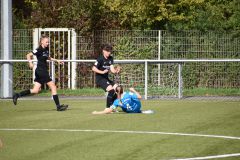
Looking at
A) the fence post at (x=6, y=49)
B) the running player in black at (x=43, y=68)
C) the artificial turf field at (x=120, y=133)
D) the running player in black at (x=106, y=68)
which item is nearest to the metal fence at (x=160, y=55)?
the fence post at (x=6, y=49)

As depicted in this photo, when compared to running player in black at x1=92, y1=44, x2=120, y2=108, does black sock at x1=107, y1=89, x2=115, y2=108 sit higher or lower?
lower

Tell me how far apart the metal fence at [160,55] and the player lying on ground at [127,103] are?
25.4ft

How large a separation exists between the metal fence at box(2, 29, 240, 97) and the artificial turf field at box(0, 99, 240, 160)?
6.01m

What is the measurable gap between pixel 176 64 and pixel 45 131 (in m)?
13.0

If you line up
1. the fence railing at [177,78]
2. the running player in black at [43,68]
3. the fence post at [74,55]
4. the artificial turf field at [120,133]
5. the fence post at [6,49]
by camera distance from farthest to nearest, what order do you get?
1. the fence post at [74,55]
2. the fence railing at [177,78]
3. the fence post at [6,49]
4. the running player in black at [43,68]
5. the artificial turf field at [120,133]

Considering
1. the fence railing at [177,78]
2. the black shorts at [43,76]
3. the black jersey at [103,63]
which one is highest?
the black jersey at [103,63]

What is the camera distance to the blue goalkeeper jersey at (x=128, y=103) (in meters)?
19.8

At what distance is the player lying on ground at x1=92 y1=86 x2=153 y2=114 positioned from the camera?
19.9m

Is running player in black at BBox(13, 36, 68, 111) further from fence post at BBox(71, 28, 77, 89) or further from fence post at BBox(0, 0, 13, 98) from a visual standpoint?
fence post at BBox(71, 28, 77, 89)

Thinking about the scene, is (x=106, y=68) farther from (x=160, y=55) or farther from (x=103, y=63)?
(x=160, y=55)

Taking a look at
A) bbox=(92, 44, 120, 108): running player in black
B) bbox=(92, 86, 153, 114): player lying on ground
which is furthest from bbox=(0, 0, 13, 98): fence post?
bbox=(92, 86, 153, 114): player lying on ground

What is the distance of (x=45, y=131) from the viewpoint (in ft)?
51.7

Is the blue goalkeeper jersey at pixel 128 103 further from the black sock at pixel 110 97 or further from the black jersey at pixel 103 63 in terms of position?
the black jersey at pixel 103 63

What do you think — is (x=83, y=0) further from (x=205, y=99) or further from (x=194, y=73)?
(x=205, y=99)
